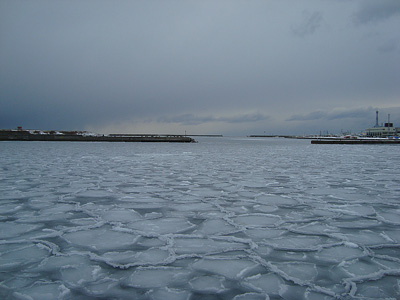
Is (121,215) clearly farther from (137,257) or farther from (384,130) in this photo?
(384,130)

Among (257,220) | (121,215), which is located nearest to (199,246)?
(257,220)

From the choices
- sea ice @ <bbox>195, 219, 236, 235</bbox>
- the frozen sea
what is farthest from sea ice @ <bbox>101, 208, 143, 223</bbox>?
sea ice @ <bbox>195, 219, 236, 235</bbox>

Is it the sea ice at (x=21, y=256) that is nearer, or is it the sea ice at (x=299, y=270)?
the sea ice at (x=299, y=270)

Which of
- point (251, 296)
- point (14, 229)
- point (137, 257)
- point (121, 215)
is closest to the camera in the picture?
point (251, 296)

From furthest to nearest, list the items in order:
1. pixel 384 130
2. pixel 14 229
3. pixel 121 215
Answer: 1. pixel 384 130
2. pixel 121 215
3. pixel 14 229

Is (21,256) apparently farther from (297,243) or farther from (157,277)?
(297,243)

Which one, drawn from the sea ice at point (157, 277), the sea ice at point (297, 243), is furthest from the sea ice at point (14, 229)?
→ the sea ice at point (297, 243)

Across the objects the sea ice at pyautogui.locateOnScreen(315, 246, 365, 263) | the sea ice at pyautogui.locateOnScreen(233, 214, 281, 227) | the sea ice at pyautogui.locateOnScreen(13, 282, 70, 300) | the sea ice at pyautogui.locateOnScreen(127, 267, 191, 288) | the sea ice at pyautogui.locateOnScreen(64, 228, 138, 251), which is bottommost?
the sea ice at pyautogui.locateOnScreen(315, 246, 365, 263)

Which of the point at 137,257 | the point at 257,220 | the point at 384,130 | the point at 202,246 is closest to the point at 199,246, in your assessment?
the point at 202,246

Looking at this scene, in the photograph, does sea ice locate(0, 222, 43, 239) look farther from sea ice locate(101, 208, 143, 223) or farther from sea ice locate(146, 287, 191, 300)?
sea ice locate(146, 287, 191, 300)

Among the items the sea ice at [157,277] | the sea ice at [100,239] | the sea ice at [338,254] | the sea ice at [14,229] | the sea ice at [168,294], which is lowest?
the sea ice at [338,254]

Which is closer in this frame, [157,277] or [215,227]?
[157,277]

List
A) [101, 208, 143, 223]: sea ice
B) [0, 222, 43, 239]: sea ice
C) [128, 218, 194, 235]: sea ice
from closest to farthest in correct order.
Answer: [0, 222, 43, 239]: sea ice → [128, 218, 194, 235]: sea ice → [101, 208, 143, 223]: sea ice

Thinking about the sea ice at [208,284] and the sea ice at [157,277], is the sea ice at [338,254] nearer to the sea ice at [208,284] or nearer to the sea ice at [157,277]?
the sea ice at [208,284]
